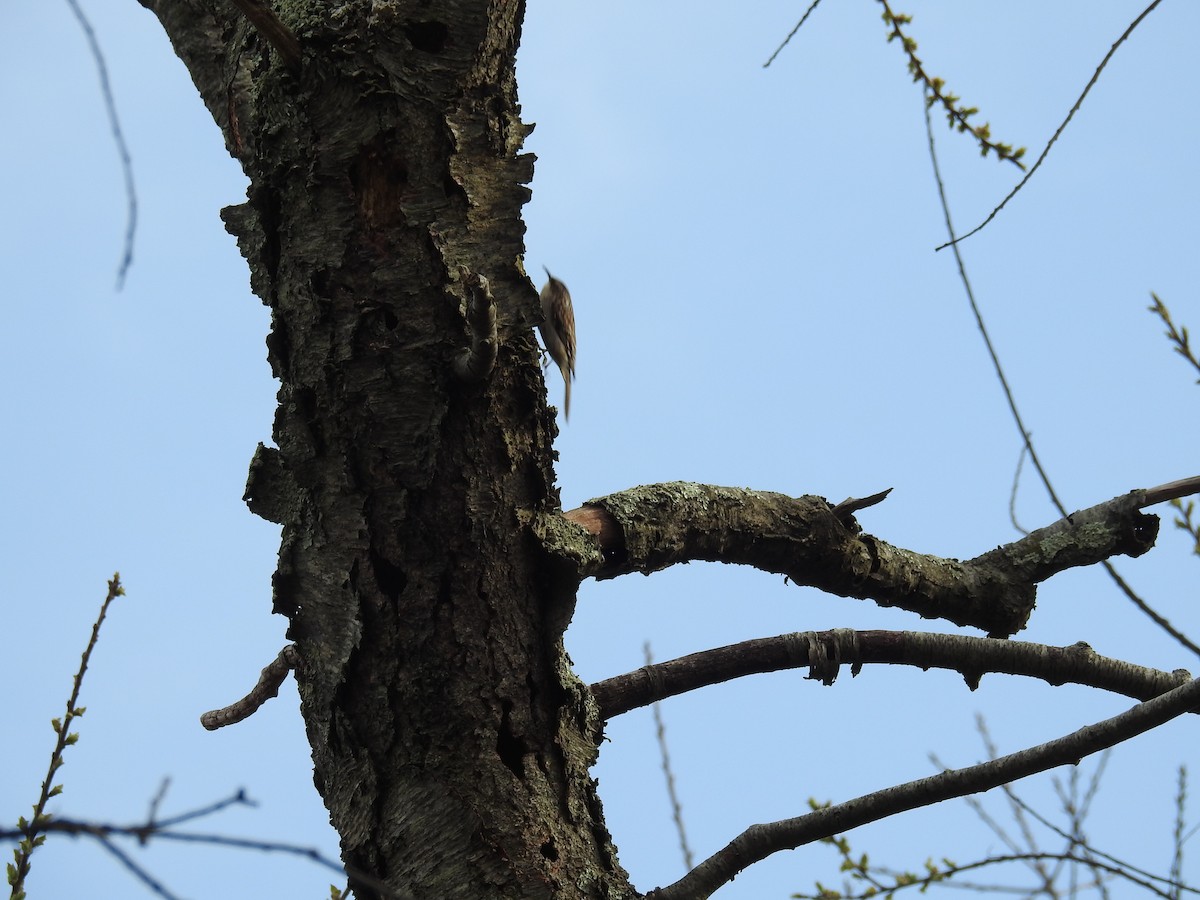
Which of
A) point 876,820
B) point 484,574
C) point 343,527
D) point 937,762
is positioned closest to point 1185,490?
point 876,820

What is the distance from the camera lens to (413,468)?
1.87 metres

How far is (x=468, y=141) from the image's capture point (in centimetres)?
197

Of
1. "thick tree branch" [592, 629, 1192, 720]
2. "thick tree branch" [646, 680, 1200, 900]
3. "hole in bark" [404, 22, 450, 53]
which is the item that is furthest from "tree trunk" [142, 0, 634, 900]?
"thick tree branch" [592, 629, 1192, 720]

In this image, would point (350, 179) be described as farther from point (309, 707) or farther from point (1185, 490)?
point (1185, 490)

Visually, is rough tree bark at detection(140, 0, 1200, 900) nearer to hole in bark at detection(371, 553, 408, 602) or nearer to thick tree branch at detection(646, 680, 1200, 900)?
hole in bark at detection(371, 553, 408, 602)

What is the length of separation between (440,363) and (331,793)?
2.40 ft

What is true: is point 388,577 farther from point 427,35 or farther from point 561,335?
point 561,335

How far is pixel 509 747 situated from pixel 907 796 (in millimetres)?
652

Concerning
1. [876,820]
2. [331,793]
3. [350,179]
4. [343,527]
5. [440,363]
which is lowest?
[876,820]

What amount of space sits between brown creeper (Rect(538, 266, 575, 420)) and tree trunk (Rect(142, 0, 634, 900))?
246 centimetres

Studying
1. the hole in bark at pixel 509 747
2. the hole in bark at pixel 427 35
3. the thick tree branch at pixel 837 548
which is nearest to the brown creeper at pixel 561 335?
the thick tree branch at pixel 837 548

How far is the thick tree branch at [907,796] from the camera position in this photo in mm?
1851

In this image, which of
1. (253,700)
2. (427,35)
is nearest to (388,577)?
(253,700)

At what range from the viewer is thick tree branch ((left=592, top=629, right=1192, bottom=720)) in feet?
7.37
